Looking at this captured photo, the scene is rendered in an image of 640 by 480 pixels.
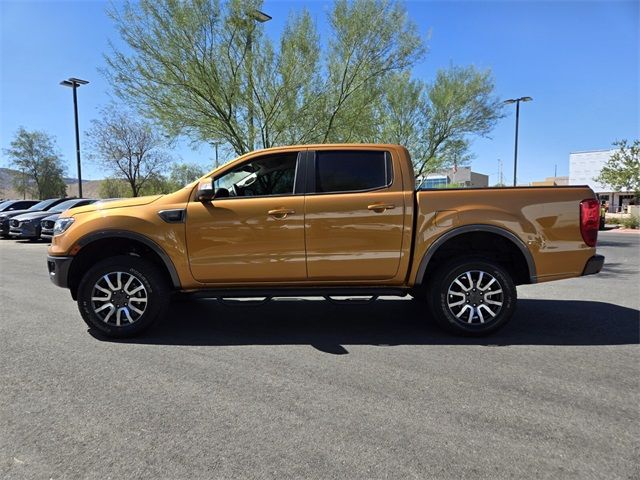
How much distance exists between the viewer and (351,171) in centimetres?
497

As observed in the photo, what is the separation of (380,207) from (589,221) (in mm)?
2175

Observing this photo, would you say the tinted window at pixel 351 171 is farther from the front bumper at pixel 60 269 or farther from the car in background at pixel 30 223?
the car in background at pixel 30 223

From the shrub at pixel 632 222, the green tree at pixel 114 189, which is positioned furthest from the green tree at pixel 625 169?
the green tree at pixel 114 189

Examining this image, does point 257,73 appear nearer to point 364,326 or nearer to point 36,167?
point 364,326

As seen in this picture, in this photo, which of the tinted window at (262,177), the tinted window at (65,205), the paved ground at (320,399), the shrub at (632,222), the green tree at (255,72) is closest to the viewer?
the paved ground at (320,399)

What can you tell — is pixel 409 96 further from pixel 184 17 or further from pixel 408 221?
pixel 408 221

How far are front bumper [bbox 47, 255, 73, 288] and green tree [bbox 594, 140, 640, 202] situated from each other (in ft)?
111

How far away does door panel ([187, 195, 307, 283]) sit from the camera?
15.5 ft

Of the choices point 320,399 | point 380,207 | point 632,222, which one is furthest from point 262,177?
point 632,222

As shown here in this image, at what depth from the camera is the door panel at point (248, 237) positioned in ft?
15.5

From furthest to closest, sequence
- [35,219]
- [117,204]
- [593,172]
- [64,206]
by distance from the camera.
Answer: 1. [593,172]
2. [64,206]
3. [35,219]
4. [117,204]

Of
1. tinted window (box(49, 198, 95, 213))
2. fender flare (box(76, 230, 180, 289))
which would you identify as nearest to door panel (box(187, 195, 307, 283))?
fender flare (box(76, 230, 180, 289))

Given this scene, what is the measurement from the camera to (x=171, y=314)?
601 centimetres

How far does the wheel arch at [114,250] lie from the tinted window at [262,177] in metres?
0.95
